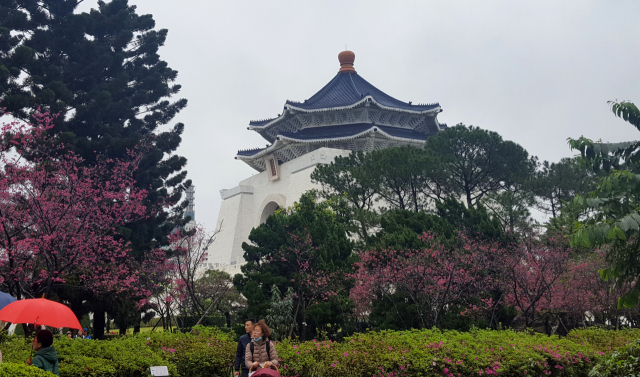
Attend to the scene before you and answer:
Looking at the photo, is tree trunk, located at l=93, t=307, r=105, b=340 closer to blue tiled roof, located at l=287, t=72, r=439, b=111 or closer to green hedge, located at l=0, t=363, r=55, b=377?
green hedge, located at l=0, t=363, r=55, b=377

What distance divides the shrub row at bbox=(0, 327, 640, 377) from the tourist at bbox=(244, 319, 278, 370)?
5.31 ft

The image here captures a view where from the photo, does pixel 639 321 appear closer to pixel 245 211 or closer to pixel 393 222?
pixel 393 222

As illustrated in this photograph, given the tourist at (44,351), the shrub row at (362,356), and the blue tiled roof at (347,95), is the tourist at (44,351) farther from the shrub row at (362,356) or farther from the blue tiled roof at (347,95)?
the blue tiled roof at (347,95)

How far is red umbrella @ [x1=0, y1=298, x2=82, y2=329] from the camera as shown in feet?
20.1

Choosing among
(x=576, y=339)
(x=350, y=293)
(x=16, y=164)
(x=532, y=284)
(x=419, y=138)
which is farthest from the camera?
(x=419, y=138)

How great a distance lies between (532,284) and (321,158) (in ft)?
46.3

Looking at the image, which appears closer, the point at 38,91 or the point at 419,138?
the point at 38,91

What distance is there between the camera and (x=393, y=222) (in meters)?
15.6

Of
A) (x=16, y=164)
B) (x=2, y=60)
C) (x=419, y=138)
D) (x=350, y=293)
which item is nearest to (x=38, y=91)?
(x=2, y=60)

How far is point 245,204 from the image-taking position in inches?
1244

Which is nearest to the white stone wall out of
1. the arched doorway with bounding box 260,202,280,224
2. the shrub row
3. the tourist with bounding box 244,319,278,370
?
the arched doorway with bounding box 260,202,280,224

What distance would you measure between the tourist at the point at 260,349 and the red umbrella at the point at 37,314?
6.37 ft

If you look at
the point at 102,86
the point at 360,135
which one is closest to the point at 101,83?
the point at 102,86

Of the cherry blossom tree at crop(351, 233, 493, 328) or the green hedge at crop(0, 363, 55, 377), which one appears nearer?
the green hedge at crop(0, 363, 55, 377)
